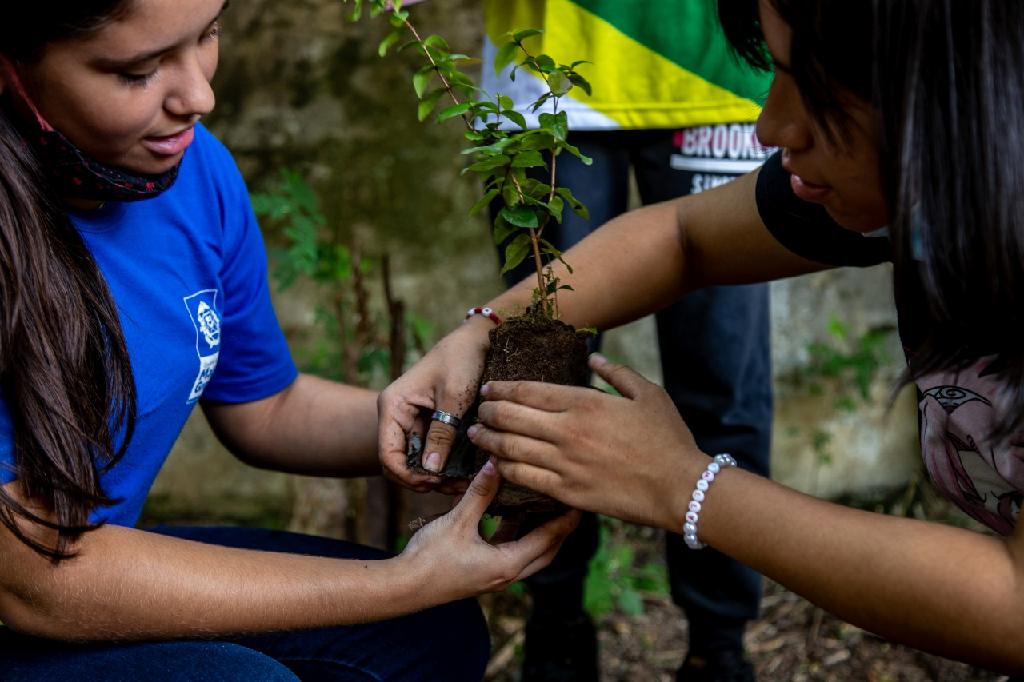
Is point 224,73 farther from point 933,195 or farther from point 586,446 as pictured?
point 933,195

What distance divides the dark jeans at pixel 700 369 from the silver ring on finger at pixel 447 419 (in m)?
0.78

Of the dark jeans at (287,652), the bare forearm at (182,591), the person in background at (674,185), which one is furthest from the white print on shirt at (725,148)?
the bare forearm at (182,591)

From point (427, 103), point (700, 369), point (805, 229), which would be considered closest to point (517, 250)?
point (427, 103)

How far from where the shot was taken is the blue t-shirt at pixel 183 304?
5.13 ft

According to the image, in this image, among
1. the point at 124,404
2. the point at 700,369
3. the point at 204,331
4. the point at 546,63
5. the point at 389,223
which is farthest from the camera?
the point at 389,223

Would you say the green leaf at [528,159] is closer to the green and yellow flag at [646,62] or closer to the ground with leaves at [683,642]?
the green and yellow flag at [646,62]

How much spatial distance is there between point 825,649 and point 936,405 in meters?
1.81

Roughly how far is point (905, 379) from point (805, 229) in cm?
49

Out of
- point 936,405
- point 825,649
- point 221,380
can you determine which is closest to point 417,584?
point 221,380

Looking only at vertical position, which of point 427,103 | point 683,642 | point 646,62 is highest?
point 646,62

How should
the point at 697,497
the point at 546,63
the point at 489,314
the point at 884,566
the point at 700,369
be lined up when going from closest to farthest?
the point at 884,566
the point at 697,497
the point at 546,63
the point at 489,314
the point at 700,369

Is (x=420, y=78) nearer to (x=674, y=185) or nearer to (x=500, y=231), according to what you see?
(x=500, y=231)

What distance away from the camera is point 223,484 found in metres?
3.58

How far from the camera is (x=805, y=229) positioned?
173cm
